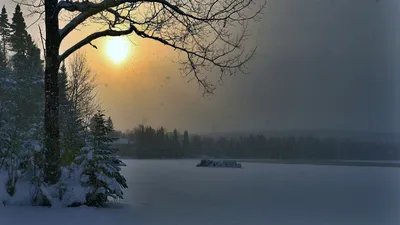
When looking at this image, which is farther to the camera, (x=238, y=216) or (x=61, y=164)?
(x=61, y=164)

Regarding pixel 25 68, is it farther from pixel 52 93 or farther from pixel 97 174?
pixel 97 174

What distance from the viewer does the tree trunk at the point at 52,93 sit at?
779cm

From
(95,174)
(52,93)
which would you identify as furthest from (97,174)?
(52,93)

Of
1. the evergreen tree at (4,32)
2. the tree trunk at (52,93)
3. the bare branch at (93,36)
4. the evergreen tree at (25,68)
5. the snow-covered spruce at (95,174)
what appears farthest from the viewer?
the evergreen tree at (4,32)

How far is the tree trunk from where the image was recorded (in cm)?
779

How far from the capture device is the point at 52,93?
8164 millimetres

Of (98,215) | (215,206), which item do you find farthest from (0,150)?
(215,206)

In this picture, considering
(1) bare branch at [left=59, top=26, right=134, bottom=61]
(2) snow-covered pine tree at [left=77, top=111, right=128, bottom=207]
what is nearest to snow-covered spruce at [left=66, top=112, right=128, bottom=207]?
(2) snow-covered pine tree at [left=77, top=111, right=128, bottom=207]

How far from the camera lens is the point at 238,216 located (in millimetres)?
7180

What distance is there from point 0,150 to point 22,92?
2308 centimetres

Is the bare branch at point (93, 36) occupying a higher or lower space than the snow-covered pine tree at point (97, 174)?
higher

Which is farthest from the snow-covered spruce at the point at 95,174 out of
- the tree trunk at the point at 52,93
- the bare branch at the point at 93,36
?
the bare branch at the point at 93,36

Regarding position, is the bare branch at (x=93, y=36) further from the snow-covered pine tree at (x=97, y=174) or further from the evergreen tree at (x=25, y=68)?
the evergreen tree at (x=25, y=68)

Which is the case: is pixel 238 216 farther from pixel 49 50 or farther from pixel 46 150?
pixel 49 50
